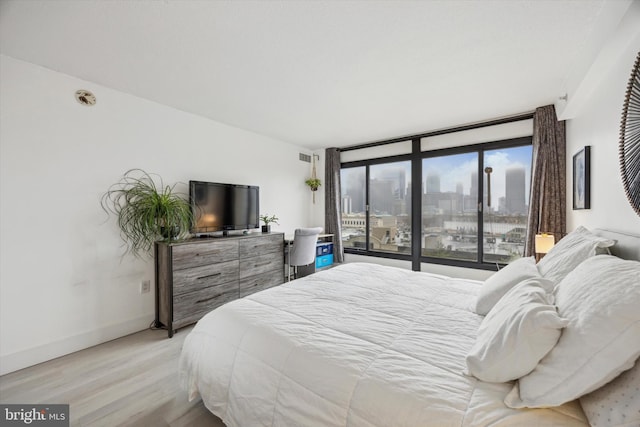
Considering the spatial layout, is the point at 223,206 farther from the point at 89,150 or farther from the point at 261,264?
the point at 89,150

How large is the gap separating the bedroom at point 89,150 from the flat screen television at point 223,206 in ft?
1.10

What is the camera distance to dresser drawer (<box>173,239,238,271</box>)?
2.73m

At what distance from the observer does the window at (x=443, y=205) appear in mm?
3561

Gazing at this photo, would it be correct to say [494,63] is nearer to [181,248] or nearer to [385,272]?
[385,272]

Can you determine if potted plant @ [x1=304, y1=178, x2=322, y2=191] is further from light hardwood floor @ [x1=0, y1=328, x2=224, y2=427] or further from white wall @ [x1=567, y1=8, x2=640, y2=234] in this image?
white wall @ [x1=567, y1=8, x2=640, y2=234]

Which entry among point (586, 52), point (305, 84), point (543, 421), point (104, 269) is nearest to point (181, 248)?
point (104, 269)

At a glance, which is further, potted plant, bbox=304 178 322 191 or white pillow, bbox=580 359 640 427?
potted plant, bbox=304 178 322 191

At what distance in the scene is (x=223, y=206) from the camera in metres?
3.51

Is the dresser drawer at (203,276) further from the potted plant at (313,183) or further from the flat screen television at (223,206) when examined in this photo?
the potted plant at (313,183)

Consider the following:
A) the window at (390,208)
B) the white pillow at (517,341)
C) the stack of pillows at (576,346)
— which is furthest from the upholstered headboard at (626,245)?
the window at (390,208)

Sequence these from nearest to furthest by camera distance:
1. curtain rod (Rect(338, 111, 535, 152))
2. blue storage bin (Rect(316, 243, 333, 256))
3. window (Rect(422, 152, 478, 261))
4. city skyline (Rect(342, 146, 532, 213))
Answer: curtain rod (Rect(338, 111, 535, 152)), city skyline (Rect(342, 146, 532, 213)), window (Rect(422, 152, 478, 261)), blue storage bin (Rect(316, 243, 333, 256))

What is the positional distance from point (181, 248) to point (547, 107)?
4342mm

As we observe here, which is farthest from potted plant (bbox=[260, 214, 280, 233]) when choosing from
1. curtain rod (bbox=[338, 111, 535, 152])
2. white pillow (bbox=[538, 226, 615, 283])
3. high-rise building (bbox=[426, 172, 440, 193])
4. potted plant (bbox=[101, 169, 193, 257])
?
white pillow (bbox=[538, 226, 615, 283])

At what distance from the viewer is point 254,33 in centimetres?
181
